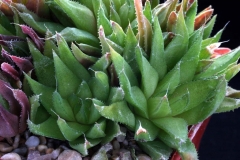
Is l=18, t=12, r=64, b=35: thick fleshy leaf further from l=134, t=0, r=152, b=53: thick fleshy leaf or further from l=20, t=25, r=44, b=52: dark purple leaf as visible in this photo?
l=134, t=0, r=152, b=53: thick fleshy leaf

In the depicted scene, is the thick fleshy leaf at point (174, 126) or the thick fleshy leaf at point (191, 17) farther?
the thick fleshy leaf at point (191, 17)

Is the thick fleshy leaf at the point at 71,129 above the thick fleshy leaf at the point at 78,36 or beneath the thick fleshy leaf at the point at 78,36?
beneath

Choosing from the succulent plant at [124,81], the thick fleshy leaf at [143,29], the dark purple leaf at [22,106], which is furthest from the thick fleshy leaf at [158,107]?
the dark purple leaf at [22,106]

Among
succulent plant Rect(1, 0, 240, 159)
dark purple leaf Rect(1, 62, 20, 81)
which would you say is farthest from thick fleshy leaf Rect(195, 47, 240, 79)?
dark purple leaf Rect(1, 62, 20, 81)

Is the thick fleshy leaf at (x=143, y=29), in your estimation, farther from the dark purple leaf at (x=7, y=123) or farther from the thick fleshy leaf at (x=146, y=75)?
the dark purple leaf at (x=7, y=123)

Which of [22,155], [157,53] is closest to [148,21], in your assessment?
[157,53]

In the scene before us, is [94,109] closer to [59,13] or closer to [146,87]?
[146,87]
